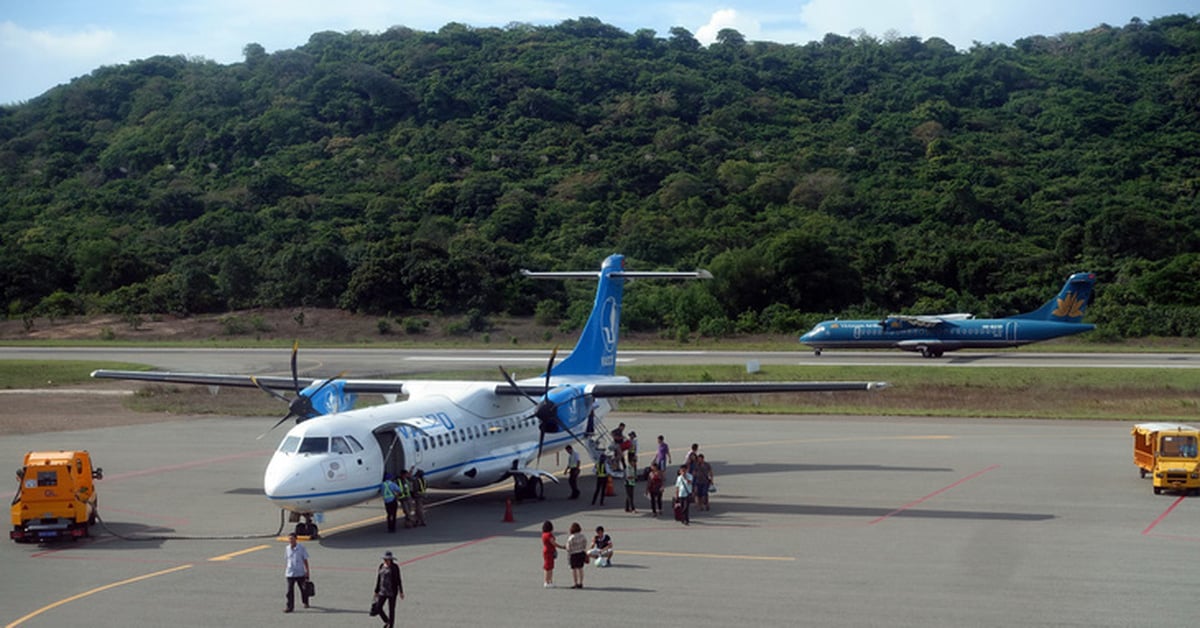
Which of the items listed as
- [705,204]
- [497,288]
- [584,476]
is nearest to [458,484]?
[584,476]

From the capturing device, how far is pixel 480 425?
86.7 feet

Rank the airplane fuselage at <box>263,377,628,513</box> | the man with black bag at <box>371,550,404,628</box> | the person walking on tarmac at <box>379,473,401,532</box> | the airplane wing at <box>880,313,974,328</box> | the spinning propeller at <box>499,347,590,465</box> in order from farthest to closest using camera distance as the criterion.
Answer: the airplane wing at <box>880,313,974,328</box> → the spinning propeller at <box>499,347,590,465</box> → the person walking on tarmac at <box>379,473,401,532</box> → the airplane fuselage at <box>263,377,628,513</box> → the man with black bag at <box>371,550,404,628</box>

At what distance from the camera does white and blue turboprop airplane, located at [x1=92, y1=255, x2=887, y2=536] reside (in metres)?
21.7

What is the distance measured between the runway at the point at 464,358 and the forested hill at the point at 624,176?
12.5 metres

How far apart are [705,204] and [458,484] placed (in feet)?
273

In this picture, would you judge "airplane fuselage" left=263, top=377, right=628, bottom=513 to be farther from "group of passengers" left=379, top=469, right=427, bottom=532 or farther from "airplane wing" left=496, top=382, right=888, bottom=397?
"airplane wing" left=496, top=382, right=888, bottom=397

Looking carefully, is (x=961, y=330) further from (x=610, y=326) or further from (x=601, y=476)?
(x=601, y=476)

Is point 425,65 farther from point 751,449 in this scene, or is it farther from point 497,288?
point 751,449

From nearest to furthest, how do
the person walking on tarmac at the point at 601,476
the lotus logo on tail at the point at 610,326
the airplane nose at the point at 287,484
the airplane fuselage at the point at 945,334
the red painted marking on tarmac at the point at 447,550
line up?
the red painted marking on tarmac at the point at 447,550, the airplane nose at the point at 287,484, the person walking on tarmac at the point at 601,476, the lotus logo on tail at the point at 610,326, the airplane fuselage at the point at 945,334

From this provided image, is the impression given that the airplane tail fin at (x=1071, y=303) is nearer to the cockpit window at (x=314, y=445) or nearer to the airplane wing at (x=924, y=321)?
the airplane wing at (x=924, y=321)

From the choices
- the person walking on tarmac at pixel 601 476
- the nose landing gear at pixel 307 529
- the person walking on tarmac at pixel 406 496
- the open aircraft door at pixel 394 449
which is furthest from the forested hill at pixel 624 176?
the nose landing gear at pixel 307 529

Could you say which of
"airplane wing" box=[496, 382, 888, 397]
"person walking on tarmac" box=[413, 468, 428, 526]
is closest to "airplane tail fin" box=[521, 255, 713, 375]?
"airplane wing" box=[496, 382, 888, 397]

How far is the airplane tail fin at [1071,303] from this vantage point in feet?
201

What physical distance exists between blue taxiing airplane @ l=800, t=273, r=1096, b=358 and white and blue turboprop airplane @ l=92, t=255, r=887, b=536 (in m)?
35.8
